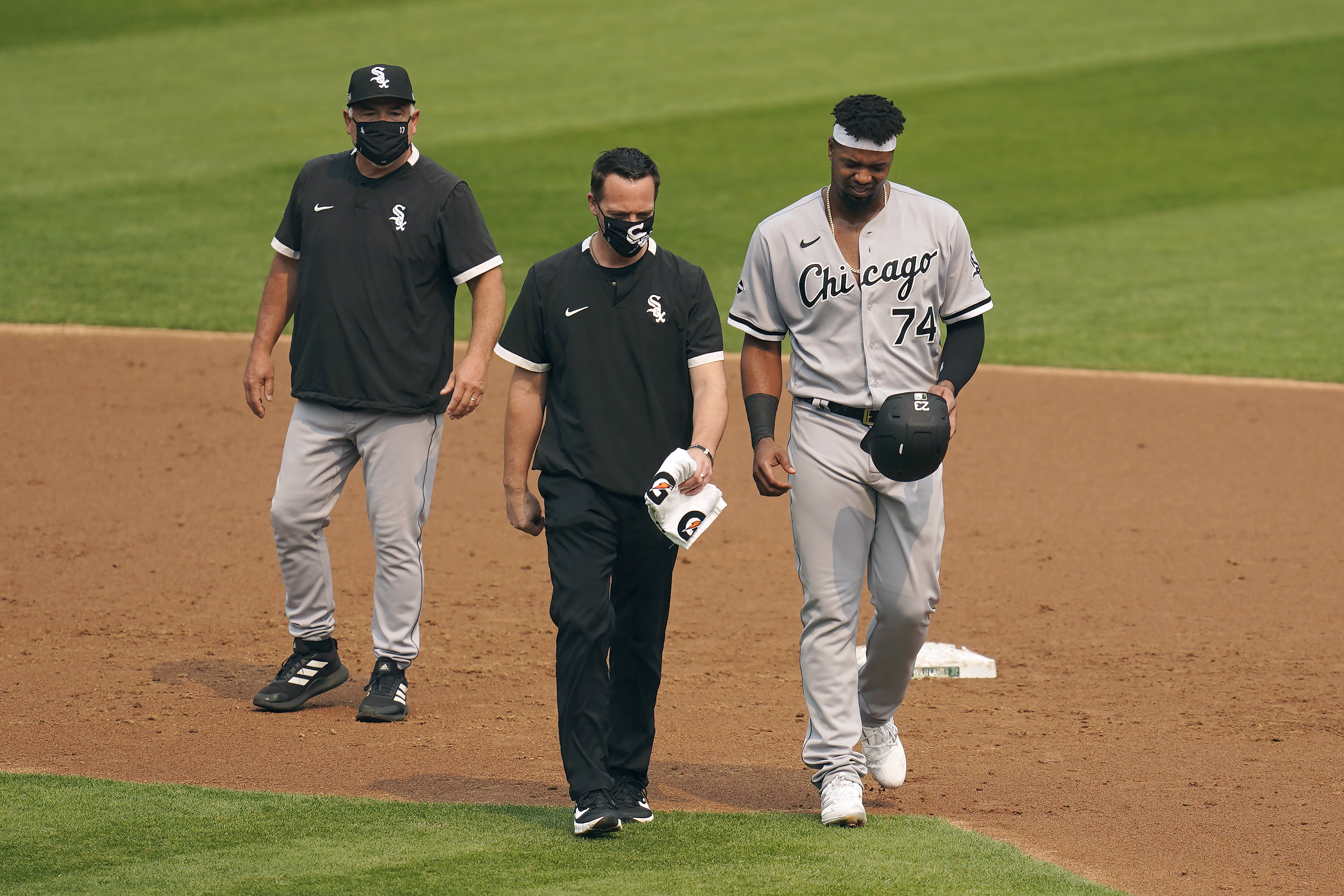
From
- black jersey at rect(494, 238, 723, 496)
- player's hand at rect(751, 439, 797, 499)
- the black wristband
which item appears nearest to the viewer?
black jersey at rect(494, 238, 723, 496)

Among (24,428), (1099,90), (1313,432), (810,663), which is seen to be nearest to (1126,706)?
(810,663)

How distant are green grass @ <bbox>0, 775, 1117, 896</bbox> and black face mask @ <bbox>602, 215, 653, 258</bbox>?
5.76 feet

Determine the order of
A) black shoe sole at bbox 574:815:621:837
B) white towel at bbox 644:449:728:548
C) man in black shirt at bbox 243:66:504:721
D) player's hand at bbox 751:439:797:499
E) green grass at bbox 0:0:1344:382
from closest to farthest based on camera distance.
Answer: white towel at bbox 644:449:728:548, black shoe sole at bbox 574:815:621:837, player's hand at bbox 751:439:797:499, man in black shirt at bbox 243:66:504:721, green grass at bbox 0:0:1344:382

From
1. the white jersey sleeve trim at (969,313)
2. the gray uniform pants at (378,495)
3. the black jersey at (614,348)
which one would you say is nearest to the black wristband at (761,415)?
the black jersey at (614,348)

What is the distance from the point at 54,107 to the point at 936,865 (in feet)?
73.4

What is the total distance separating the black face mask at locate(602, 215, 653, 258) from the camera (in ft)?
16.0

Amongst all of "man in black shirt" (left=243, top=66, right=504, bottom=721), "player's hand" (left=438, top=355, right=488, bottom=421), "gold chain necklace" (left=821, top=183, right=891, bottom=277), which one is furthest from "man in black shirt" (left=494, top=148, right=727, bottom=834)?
"man in black shirt" (left=243, top=66, right=504, bottom=721)

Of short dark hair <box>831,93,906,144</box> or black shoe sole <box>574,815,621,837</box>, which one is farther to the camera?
short dark hair <box>831,93,906,144</box>

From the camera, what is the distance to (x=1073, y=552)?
9.08 metres

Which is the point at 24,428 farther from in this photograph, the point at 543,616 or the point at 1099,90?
the point at 1099,90

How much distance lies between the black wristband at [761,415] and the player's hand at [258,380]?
2.20 metres

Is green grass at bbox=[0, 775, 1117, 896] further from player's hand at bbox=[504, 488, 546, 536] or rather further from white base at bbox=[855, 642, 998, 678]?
white base at bbox=[855, 642, 998, 678]

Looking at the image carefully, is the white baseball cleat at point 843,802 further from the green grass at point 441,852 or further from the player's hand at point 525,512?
the player's hand at point 525,512

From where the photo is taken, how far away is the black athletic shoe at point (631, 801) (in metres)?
5.02
